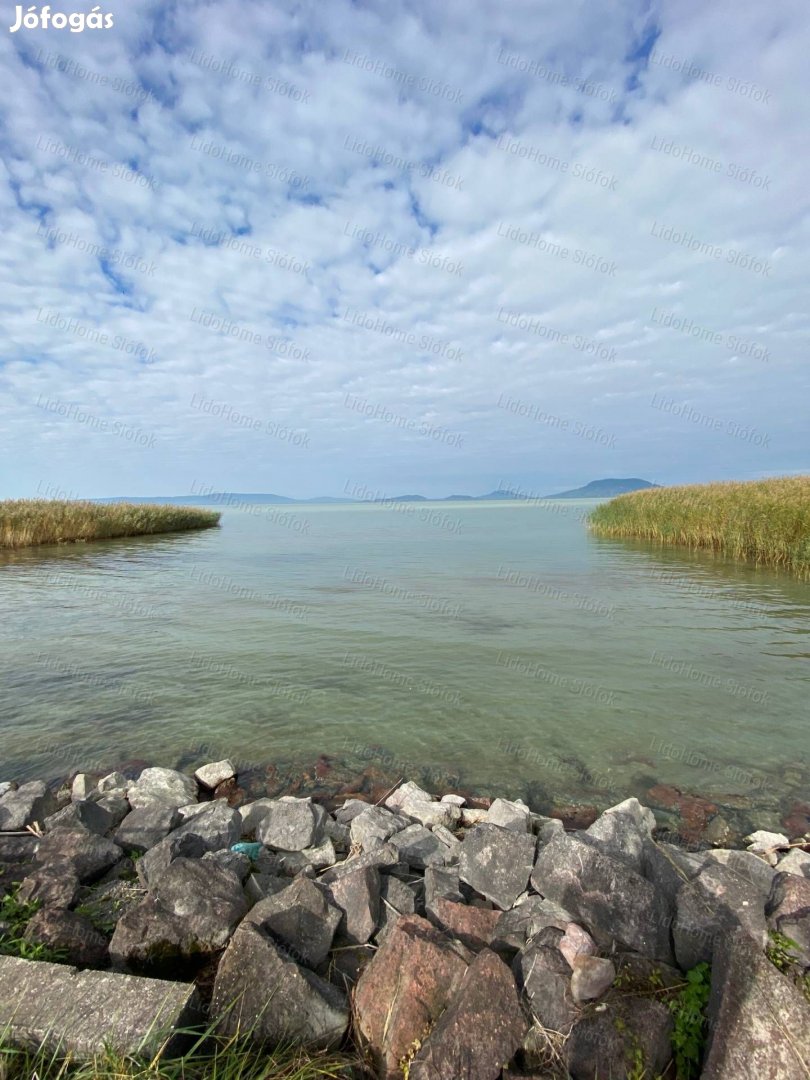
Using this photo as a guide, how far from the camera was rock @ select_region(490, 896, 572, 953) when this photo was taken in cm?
332

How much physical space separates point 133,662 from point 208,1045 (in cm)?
918

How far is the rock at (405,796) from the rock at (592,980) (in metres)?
2.90

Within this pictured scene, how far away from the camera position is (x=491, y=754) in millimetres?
7117

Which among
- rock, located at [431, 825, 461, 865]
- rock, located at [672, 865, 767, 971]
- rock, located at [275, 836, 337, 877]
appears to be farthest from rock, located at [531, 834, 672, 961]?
rock, located at [275, 836, 337, 877]

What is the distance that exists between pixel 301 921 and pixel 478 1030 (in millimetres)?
1213

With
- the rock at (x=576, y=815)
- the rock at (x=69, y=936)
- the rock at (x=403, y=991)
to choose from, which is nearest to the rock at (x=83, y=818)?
the rock at (x=69, y=936)

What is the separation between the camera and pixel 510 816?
512cm

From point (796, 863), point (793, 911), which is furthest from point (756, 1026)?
point (796, 863)

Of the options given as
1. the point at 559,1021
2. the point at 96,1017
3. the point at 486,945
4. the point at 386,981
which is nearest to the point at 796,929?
the point at 559,1021

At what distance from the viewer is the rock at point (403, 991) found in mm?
2781

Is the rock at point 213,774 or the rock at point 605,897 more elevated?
the rock at point 605,897

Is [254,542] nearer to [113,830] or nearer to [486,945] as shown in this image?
[113,830]

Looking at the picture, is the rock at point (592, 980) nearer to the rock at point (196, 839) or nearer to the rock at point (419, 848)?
the rock at point (419, 848)

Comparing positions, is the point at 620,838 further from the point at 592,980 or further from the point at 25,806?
the point at 25,806
